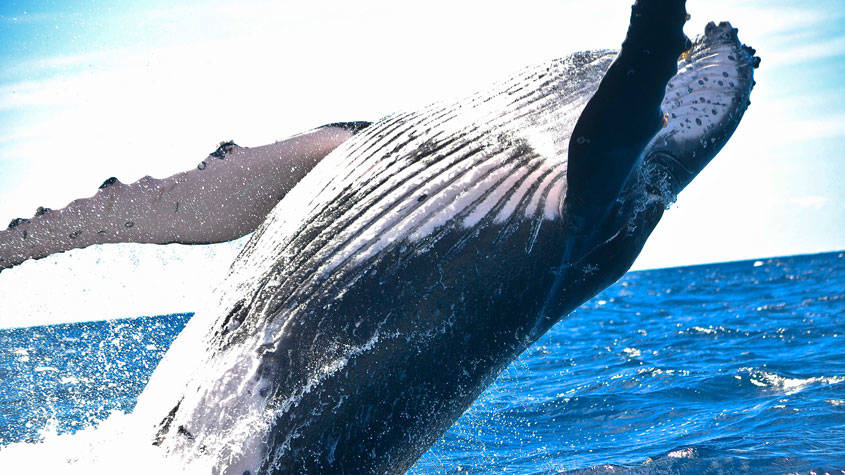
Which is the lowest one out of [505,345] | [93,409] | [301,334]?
[93,409]

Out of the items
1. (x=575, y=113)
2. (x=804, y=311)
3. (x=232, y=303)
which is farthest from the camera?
(x=804, y=311)

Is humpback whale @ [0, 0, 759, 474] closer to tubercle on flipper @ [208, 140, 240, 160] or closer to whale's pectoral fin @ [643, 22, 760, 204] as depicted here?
whale's pectoral fin @ [643, 22, 760, 204]

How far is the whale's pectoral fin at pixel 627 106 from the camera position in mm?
2898

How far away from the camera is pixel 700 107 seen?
433 cm

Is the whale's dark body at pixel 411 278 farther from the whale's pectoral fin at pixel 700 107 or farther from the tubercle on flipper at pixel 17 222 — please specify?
the tubercle on flipper at pixel 17 222

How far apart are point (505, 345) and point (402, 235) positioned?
839 millimetres

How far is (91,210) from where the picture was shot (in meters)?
4.88

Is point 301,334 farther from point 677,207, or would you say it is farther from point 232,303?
point 677,207

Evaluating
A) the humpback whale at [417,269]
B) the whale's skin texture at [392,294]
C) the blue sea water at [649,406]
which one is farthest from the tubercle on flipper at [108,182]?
the blue sea water at [649,406]

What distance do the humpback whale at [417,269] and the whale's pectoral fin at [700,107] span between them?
0.02 metres

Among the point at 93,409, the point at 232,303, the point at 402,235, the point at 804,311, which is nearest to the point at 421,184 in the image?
Result: the point at 402,235

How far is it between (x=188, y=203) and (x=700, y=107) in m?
3.30

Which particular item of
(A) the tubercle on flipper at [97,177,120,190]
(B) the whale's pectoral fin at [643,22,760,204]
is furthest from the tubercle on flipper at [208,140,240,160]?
(B) the whale's pectoral fin at [643,22,760,204]

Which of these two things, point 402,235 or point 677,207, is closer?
point 402,235
